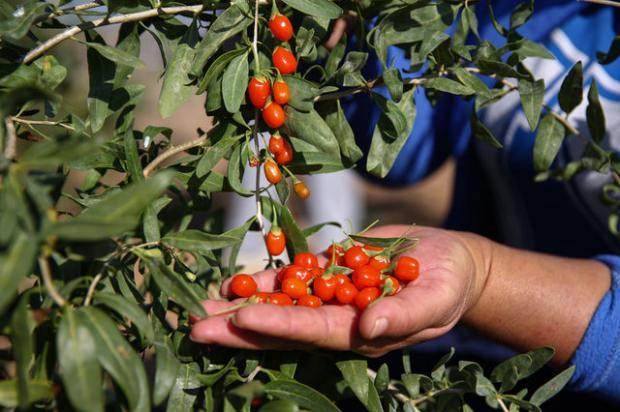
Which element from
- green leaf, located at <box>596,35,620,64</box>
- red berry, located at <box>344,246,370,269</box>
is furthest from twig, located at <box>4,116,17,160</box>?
green leaf, located at <box>596,35,620,64</box>

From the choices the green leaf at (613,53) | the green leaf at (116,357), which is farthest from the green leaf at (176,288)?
the green leaf at (613,53)

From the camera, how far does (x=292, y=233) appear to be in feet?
3.69

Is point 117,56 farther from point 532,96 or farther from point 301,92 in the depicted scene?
point 532,96

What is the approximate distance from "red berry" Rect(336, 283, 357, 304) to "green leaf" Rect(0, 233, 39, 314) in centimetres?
53

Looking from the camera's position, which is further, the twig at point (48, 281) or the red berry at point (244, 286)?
the red berry at point (244, 286)

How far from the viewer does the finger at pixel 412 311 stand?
940 mm

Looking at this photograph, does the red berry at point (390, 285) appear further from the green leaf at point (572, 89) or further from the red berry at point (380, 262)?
the green leaf at point (572, 89)

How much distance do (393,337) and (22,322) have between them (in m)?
0.54

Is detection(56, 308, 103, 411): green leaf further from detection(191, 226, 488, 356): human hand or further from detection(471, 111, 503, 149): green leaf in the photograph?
detection(471, 111, 503, 149): green leaf

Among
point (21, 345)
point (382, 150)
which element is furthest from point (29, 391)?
point (382, 150)

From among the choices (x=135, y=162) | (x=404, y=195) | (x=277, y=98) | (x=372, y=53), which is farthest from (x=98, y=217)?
(x=404, y=195)

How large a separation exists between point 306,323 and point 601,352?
76 cm

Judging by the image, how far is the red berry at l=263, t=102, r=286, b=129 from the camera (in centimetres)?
103

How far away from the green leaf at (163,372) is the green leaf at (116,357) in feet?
0.18
